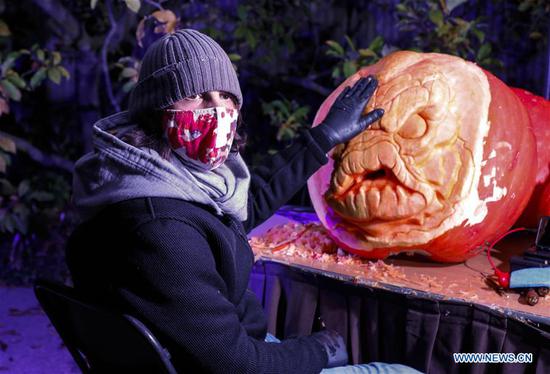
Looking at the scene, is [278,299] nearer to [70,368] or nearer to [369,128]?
[369,128]

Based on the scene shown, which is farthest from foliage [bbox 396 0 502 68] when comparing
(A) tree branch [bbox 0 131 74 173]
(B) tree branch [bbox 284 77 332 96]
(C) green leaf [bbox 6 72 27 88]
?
(A) tree branch [bbox 0 131 74 173]

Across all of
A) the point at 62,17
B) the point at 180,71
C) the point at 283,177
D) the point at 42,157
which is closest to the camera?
the point at 180,71

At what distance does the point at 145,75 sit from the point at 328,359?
870 millimetres

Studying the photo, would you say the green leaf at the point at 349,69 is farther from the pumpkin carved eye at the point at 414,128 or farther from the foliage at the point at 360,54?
the pumpkin carved eye at the point at 414,128

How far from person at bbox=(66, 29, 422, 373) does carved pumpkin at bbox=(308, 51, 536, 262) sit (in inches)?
Answer: 18.5

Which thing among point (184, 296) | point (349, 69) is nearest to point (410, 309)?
point (184, 296)

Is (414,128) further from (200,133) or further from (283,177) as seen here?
Result: (200,133)

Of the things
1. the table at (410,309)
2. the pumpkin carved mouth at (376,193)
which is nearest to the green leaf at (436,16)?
the table at (410,309)

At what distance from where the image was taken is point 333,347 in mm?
1555

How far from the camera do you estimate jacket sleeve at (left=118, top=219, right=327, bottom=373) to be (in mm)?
1130

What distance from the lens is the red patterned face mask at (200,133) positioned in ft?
4.30

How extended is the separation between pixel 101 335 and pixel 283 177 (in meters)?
0.83

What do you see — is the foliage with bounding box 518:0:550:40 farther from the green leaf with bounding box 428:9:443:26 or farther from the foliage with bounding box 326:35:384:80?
the foliage with bounding box 326:35:384:80

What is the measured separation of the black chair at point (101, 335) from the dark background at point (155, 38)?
2.19m
